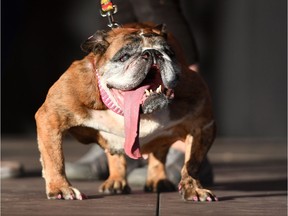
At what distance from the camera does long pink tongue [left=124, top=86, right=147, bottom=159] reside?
17.2ft

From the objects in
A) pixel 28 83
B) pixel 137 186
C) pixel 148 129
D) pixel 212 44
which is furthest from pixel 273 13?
pixel 148 129

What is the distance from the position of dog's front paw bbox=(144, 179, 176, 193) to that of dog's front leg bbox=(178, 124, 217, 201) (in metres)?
0.44

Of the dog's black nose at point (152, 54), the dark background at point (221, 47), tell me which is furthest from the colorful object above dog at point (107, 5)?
the dark background at point (221, 47)

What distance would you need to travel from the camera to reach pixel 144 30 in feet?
17.7

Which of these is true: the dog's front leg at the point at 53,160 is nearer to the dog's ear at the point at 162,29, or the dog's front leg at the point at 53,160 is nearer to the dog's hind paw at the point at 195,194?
the dog's hind paw at the point at 195,194

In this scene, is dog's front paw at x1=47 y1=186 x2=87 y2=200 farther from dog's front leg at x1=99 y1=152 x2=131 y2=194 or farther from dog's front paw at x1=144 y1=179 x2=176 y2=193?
dog's front paw at x1=144 y1=179 x2=176 y2=193

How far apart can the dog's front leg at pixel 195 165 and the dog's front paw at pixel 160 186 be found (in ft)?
1.44

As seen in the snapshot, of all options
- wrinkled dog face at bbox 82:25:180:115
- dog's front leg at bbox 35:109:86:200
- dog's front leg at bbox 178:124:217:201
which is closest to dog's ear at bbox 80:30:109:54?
wrinkled dog face at bbox 82:25:180:115

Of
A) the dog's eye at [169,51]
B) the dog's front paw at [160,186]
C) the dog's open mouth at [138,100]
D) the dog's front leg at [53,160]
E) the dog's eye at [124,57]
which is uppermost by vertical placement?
the dog's eye at [169,51]

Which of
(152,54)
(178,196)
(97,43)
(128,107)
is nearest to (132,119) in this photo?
(128,107)

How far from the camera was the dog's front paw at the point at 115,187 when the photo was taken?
5.89m

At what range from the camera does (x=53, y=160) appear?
216 inches

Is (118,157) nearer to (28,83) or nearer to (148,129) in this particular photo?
(148,129)

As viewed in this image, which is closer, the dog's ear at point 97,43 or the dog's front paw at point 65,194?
the dog's front paw at point 65,194
